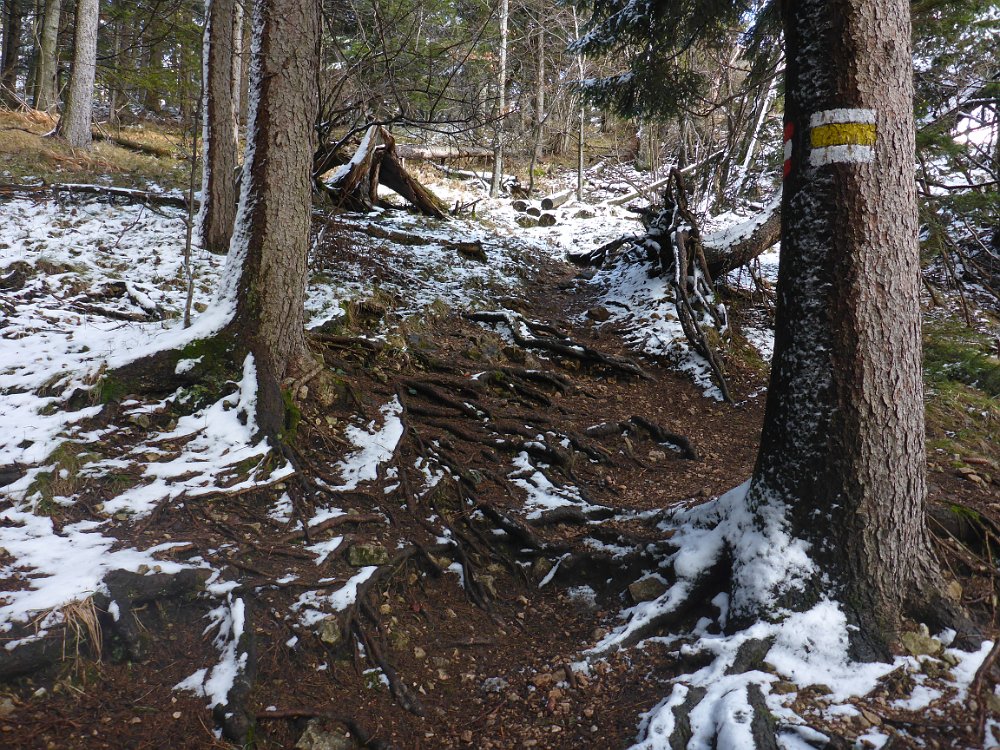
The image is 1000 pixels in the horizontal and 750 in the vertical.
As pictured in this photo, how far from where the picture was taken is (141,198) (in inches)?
369

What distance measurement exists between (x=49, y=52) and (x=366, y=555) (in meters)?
16.0

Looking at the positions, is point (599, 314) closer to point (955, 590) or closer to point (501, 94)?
point (955, 590)

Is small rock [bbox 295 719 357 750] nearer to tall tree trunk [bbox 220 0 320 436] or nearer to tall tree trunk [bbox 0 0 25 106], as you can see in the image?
tall tree trunk [bbox 220 0 320 436]

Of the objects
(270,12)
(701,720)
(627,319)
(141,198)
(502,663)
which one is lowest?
(502,663)

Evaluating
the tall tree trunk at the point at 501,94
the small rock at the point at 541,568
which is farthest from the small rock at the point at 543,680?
the tall tree trunk at the point at 501,94

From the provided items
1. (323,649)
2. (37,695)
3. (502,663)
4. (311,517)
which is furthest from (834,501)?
(37,695)

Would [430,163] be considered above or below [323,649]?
above

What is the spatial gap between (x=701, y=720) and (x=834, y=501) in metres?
1.25

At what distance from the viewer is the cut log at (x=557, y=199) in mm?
18311

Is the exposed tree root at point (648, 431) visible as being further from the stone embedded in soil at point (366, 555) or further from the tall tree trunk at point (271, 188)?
the tall tree trunk at point (271, 188)

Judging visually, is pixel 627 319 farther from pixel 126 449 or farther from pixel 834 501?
pixel 126 449

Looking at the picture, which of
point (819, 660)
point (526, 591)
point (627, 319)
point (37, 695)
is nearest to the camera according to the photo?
point (37, 695)

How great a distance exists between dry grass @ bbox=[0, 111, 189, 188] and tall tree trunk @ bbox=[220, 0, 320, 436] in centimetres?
641

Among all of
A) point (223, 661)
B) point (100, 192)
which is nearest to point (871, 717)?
point (223, 661)
